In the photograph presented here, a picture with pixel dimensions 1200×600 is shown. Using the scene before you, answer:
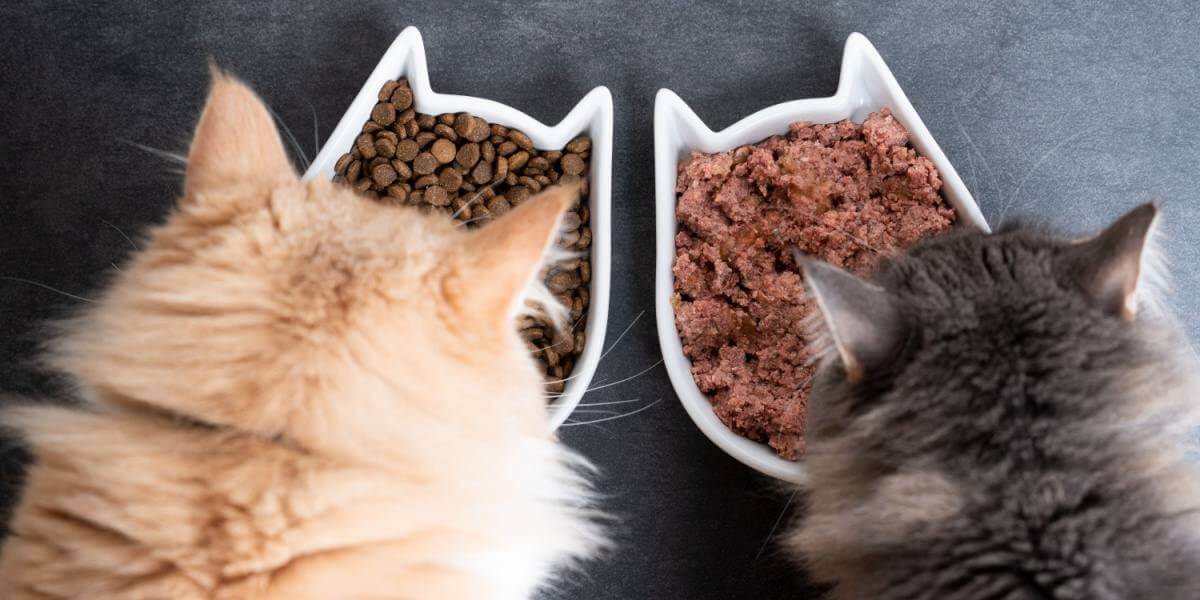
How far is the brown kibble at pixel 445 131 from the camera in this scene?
1876 mm

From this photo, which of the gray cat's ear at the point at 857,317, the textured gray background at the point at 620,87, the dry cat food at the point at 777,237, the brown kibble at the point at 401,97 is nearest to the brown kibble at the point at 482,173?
A: the brown kibble at the point at 401,97

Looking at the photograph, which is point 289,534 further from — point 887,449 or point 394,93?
point 394,93

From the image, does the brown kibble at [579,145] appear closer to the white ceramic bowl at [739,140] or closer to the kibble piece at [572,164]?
the kibble piece at [572,164]

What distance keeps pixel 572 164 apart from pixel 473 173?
228 millimetres

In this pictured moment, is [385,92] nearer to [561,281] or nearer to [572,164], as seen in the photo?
[572,164]

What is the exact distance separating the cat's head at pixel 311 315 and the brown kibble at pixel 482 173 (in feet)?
2.42

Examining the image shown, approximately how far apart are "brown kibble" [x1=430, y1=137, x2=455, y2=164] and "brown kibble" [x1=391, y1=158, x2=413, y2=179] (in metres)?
0.07

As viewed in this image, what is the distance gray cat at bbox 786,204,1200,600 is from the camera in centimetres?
105

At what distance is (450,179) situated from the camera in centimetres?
187

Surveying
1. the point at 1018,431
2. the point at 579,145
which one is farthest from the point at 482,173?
the point at 1018,431

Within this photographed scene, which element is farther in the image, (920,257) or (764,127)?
(764,127)

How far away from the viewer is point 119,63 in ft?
7.05

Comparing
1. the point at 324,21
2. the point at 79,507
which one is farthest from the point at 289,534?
the point at 324,21

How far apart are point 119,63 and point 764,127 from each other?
168cm
